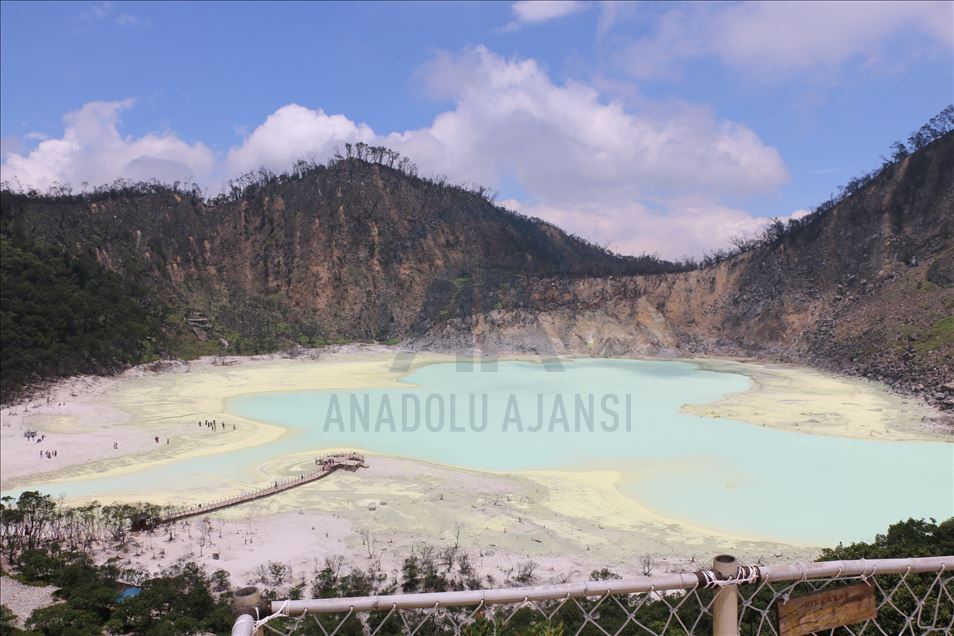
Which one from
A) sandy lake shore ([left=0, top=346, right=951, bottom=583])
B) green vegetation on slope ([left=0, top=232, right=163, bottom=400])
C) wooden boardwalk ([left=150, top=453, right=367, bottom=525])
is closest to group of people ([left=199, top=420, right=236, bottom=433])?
sandy lake shore ([left=0, top=346, right=951, bottom=583])

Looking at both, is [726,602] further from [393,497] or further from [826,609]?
[393,497]

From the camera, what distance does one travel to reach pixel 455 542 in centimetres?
1769

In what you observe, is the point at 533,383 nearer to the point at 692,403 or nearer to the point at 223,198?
the point at 692,403

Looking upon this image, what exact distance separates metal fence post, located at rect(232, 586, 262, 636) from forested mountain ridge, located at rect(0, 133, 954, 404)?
43005mm

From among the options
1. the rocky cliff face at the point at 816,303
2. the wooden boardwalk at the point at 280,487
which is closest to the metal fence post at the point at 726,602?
the wooden boardwalk at the point at 280,487

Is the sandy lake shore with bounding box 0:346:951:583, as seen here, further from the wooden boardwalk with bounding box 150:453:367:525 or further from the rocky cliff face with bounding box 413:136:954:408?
the rocky cliff face with bounding box 413:136:954:408

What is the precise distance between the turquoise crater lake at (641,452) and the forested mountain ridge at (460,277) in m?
15.4

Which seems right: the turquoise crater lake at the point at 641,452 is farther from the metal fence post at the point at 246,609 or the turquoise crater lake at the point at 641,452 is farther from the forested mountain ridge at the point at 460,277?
the metal fence post at the point at 246,609

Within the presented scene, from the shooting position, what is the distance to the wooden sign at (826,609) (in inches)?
120

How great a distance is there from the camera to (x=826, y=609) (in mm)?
3148

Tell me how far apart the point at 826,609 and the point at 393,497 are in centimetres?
1937

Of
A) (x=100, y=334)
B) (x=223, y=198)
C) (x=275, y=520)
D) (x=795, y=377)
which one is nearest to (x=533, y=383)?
(x=795, y=377)

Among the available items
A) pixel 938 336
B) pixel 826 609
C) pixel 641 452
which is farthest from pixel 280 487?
pixel 938 336

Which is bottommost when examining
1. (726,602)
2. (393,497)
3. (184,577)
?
(184,577)
